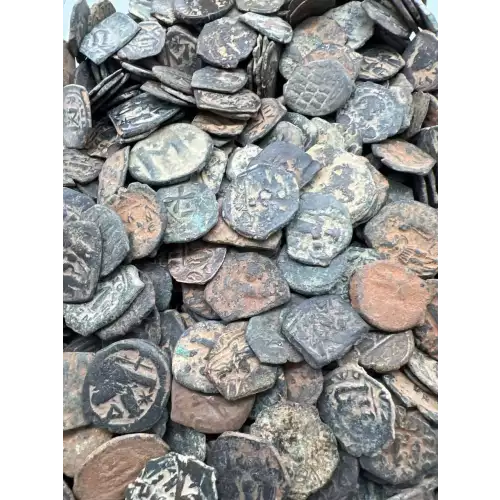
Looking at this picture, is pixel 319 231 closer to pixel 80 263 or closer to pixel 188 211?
pixel 188 211

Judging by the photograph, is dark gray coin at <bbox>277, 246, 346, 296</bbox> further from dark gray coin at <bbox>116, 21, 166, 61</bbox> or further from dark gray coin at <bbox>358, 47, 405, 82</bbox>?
dark gray coin at <bbox>116, 21, 166, 61</bbox>

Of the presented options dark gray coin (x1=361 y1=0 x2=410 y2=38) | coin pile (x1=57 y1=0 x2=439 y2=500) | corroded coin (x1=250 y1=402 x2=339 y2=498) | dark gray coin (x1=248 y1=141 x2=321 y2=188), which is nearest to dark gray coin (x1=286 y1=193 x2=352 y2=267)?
coin pile (x1=57 y1=0 x2=439 y2=500)

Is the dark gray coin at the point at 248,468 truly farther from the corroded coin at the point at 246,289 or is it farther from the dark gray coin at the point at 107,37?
the dark gray coin at the point at 107,37

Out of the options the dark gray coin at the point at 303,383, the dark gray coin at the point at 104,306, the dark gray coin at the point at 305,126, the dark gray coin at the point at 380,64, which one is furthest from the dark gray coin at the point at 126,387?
the dark gray coin at the point at 380,64

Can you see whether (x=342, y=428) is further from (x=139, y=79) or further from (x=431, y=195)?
(x=139, y=79)

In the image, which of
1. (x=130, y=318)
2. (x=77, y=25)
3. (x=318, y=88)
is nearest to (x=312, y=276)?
(x=130, y=318)

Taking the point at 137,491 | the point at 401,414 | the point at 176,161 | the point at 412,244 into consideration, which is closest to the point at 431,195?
the point at 412,244
